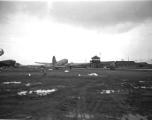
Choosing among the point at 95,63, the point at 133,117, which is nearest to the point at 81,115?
the point at 133,117

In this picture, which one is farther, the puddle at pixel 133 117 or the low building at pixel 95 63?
the low building at pixel 95 63

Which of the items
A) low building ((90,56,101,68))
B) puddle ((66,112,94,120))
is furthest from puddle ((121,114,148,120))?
low building ((90,56,101,68))

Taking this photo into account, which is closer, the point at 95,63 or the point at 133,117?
the point at 133,117

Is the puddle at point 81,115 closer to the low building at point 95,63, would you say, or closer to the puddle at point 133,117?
the puddle at point 133,117

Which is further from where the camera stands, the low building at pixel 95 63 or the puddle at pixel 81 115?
the low building at pixel 95 63

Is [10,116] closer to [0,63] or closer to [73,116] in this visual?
[73,116]

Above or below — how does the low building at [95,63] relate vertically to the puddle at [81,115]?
above

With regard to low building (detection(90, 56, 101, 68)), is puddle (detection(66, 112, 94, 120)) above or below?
below

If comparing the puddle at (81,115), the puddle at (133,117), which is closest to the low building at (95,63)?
the puddle at (133,117)

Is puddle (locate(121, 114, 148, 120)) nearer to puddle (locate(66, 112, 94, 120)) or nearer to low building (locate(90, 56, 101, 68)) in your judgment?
puddle (locate(66, 112, 94, 120))

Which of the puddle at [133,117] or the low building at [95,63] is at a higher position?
the low building at [95,63]

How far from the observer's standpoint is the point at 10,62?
1919 inches

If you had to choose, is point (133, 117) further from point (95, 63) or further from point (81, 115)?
point (95, 63)

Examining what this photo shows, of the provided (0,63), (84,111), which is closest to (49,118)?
(84,111)
